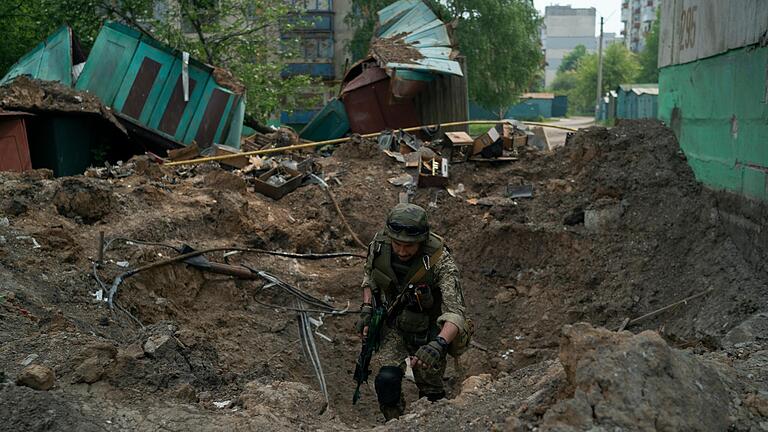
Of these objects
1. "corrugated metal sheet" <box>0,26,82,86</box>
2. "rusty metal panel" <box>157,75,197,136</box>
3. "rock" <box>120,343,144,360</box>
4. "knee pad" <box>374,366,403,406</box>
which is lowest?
"knee pad" <box>374,366,403,406</box>

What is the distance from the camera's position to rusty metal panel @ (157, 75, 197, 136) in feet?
42.3

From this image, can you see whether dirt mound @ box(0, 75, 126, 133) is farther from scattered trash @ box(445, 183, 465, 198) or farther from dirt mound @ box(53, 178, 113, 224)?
scattered trash @ box(445, 183, 465, 198)

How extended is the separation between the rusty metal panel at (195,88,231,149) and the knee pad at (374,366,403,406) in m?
8.87

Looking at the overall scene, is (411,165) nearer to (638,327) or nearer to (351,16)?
(638,327)

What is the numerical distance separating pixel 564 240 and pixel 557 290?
1.01 metres

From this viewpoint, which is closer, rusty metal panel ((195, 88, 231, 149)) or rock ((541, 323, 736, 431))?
rock ((541, 323, 736, 431))

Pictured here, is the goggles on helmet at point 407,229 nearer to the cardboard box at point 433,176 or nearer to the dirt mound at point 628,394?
the dirt mound at point 628,394

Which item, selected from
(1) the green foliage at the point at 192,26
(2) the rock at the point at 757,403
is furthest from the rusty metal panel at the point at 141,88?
(2) the rock at the point at 757,403

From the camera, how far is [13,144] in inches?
411

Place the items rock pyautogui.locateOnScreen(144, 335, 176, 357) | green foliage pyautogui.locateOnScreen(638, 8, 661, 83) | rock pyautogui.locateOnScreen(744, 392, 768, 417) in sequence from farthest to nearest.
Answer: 1. green foliage pyautogui.locateOnScreen(638, 8, 661, 83)
2. rock pyautogui.locateOnScreen(144, 335, 176, 357)
3. rock pyautogui.locateOnScreen(744, 392, 768, 417)

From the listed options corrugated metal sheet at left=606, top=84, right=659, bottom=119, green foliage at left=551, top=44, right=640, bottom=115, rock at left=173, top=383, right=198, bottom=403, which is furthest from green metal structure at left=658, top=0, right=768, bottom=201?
green foliage at left=551, top=44, right=640, bottom=115

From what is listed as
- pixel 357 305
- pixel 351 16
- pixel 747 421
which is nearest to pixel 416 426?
pixel 747 421

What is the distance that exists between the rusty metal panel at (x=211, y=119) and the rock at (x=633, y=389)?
35.9ft

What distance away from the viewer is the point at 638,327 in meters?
6.88
